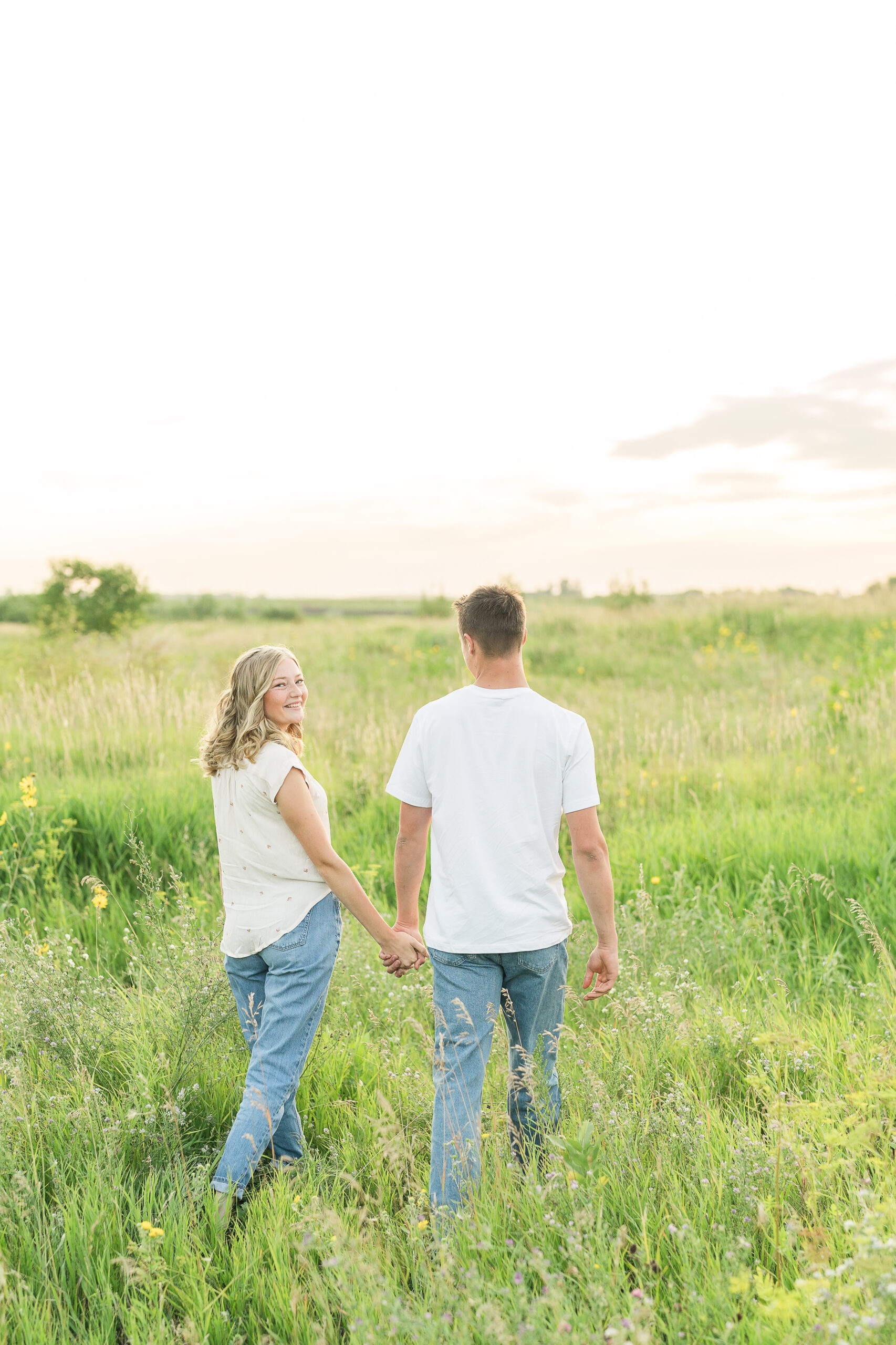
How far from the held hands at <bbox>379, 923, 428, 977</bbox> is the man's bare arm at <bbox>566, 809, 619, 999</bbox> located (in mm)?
617

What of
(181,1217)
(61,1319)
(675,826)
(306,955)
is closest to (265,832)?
(306,955)

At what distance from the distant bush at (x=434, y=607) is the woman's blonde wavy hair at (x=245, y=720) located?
31.2m

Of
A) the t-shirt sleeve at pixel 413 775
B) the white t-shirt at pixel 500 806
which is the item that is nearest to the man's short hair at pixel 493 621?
the white t-shirt at pixel 500 806

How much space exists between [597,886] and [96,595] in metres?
45.2

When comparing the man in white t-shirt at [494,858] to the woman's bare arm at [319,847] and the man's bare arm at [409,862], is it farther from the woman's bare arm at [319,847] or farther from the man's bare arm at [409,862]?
the woman's bare arm at [319,847]

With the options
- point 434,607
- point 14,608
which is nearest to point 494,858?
point 434,607

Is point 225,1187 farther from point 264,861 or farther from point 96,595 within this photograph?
point 96,595

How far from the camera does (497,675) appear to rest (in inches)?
115

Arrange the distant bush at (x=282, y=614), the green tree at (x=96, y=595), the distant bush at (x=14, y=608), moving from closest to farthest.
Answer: the green tree at (x=96, y=595)
the distant bush at (x=282, y=614)
the distant bush at (x=14, y=608)

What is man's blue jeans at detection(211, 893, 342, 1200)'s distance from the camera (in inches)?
114

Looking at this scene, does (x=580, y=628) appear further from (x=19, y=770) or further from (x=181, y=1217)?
(x=181, y=1217)

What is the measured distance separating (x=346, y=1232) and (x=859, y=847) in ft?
15.9

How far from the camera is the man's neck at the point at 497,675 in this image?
2.91 meters

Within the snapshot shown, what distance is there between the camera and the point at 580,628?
23938 mm
